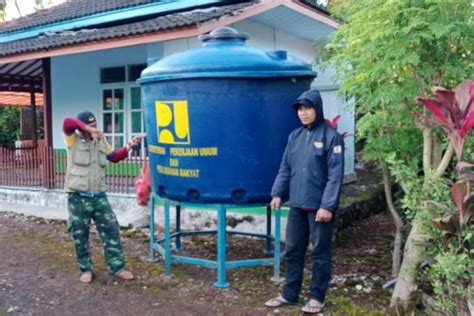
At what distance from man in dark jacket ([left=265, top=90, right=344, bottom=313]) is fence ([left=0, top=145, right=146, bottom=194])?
163 inches

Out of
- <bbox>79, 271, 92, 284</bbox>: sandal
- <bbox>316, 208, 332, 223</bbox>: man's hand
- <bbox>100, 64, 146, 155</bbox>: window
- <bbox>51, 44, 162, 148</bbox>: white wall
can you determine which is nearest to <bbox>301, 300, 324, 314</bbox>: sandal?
<bbox>316, 208, 332, 223</bbox>: man's hand

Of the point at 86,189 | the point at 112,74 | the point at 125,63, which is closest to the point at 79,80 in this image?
the point at 112,74

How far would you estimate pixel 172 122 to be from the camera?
4645mm

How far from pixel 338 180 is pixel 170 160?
1641 millimetres

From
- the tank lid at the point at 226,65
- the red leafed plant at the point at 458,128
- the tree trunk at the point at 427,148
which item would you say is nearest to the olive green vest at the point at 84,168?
the tank lid at the point at 226,65

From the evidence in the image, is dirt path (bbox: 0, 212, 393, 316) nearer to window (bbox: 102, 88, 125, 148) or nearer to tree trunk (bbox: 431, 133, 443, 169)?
tree trunk (bbox: 431, 133, 443, 169)

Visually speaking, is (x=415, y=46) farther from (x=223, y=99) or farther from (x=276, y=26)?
(x=276, y=26)

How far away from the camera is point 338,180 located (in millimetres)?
3883

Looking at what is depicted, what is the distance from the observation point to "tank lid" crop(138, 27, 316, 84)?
448 cm

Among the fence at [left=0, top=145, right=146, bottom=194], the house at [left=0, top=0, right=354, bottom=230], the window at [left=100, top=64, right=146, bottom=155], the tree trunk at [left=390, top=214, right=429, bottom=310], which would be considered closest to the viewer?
the tree trunk at [left=390, top=214, right=429, bottom=310]

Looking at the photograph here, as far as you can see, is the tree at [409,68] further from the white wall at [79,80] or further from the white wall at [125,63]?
the white wall at [79,80]

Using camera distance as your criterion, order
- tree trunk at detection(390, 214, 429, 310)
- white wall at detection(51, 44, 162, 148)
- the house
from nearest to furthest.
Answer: tree trunk at detection(390, 214, 429, 310) < the house < white wall at detection(51, 44, 162, 148)

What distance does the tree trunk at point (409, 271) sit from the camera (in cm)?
385

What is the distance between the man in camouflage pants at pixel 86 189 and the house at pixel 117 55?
2.28 metres
